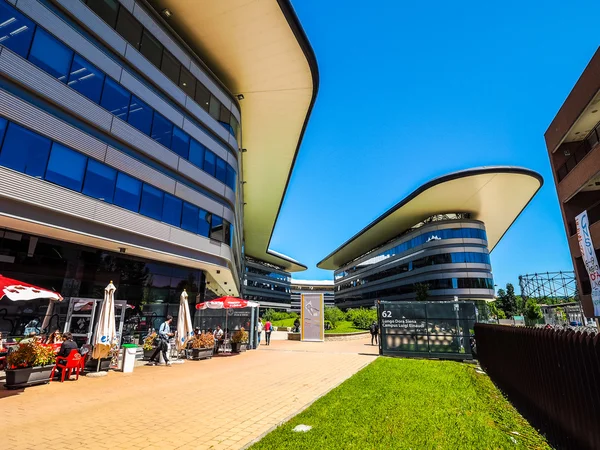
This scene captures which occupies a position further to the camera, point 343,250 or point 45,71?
point 343,250

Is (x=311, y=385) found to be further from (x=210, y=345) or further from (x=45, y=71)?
(x=45, y=71)

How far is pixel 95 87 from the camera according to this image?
13.7 meters

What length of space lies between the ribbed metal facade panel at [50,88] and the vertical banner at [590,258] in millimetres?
24716

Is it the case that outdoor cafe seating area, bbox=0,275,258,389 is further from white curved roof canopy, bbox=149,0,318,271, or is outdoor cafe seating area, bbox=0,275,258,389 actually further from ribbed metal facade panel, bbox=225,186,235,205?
white curved roof canopy, bbox=149,0,318,271

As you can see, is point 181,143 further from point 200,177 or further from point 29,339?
point 29,339

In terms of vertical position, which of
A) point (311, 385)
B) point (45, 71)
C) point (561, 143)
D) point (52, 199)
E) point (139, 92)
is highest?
point (561, 143)

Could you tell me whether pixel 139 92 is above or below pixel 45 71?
above

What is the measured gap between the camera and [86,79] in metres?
13.4

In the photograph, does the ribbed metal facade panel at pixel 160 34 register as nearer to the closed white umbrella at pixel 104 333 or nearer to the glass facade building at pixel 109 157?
the glass facade building at pixel 109 157

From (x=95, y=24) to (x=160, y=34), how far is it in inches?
147

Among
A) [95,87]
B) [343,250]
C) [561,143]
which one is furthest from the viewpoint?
[343,250]

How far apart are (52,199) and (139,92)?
267 inches

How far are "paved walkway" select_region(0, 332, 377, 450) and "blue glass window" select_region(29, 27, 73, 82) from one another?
11.0m

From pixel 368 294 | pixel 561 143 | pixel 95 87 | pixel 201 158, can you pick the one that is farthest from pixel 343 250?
pixel 95 87
